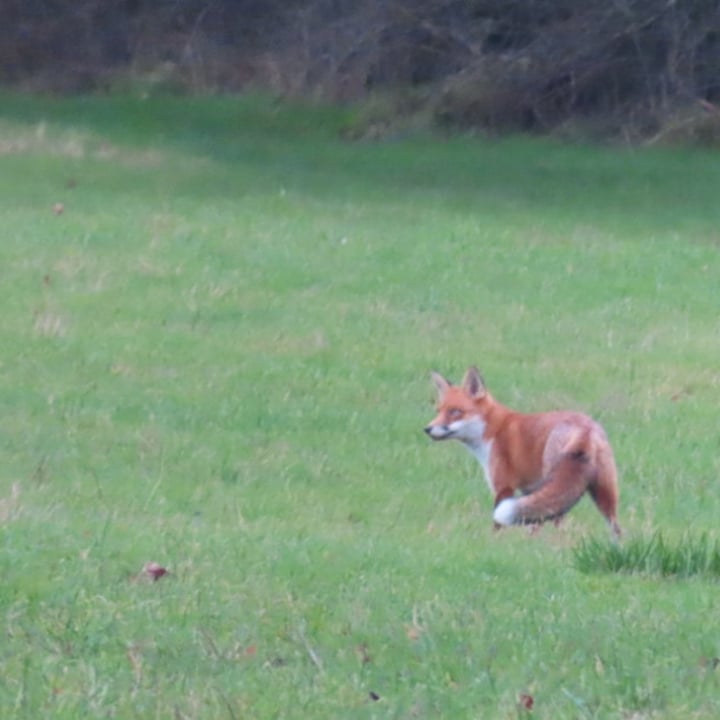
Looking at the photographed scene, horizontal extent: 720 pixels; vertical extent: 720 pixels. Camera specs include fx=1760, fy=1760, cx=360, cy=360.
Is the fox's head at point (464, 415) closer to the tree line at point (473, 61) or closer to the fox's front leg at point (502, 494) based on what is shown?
the fox's front leg at point (502, 494)

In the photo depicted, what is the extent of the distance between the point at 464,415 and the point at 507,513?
4.99 ft

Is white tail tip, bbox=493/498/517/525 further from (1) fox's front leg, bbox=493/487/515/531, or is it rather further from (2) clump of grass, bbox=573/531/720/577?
(2) clump of grass, bbox=573/531/720/577

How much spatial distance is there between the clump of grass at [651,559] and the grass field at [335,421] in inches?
3.1

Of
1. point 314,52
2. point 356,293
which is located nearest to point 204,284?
point 356,293

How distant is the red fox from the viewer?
8195mm

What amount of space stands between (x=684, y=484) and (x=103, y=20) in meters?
30.3

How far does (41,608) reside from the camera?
6574mm

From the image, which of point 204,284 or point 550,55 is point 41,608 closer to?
point 204,284

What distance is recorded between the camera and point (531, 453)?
898 centimetres

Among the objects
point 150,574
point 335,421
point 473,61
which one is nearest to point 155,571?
point 150,574

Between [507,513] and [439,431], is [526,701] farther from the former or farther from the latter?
[439,431]

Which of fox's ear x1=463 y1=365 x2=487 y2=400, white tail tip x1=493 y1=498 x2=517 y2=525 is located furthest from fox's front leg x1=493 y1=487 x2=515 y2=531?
fox's ear x1=463 y1=365 x2=487 y2=400

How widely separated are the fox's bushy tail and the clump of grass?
0.66m

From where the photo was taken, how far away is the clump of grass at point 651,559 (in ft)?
23.7
